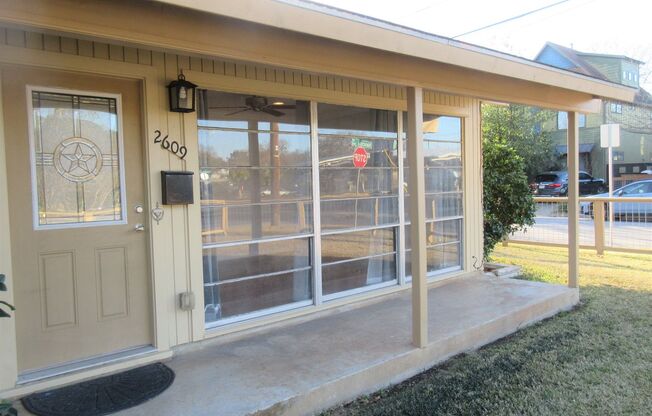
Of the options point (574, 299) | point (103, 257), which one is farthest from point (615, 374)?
point (103, 257)

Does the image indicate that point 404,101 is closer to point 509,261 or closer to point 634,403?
point 634,403

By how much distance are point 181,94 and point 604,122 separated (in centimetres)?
2312

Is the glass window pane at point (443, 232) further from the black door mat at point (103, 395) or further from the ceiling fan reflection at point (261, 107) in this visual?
the black door mat at point (103, 395)

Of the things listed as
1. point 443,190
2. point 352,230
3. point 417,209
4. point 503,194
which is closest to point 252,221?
point 352,230

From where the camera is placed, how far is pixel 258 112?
13.3 feet

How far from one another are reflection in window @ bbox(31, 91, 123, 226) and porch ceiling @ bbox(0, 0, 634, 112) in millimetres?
985

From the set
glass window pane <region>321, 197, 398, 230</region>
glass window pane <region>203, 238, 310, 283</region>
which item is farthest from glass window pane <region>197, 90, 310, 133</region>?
glass window pane <region>203, 238, 310, 283</region>

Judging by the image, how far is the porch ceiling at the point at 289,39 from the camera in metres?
2.29

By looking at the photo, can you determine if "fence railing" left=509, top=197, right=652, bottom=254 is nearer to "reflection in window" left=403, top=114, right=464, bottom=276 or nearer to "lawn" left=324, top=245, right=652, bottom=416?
"reflection in window" left=403, top=114, right=464, bottom=276

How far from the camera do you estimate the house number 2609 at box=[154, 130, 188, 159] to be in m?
3.41

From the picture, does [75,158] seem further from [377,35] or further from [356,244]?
[356,244]

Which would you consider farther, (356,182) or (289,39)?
(356,182)

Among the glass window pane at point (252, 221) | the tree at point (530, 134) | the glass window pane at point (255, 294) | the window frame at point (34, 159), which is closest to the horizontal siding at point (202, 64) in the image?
the window frame at point (34, 159)

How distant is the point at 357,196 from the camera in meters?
4.86
